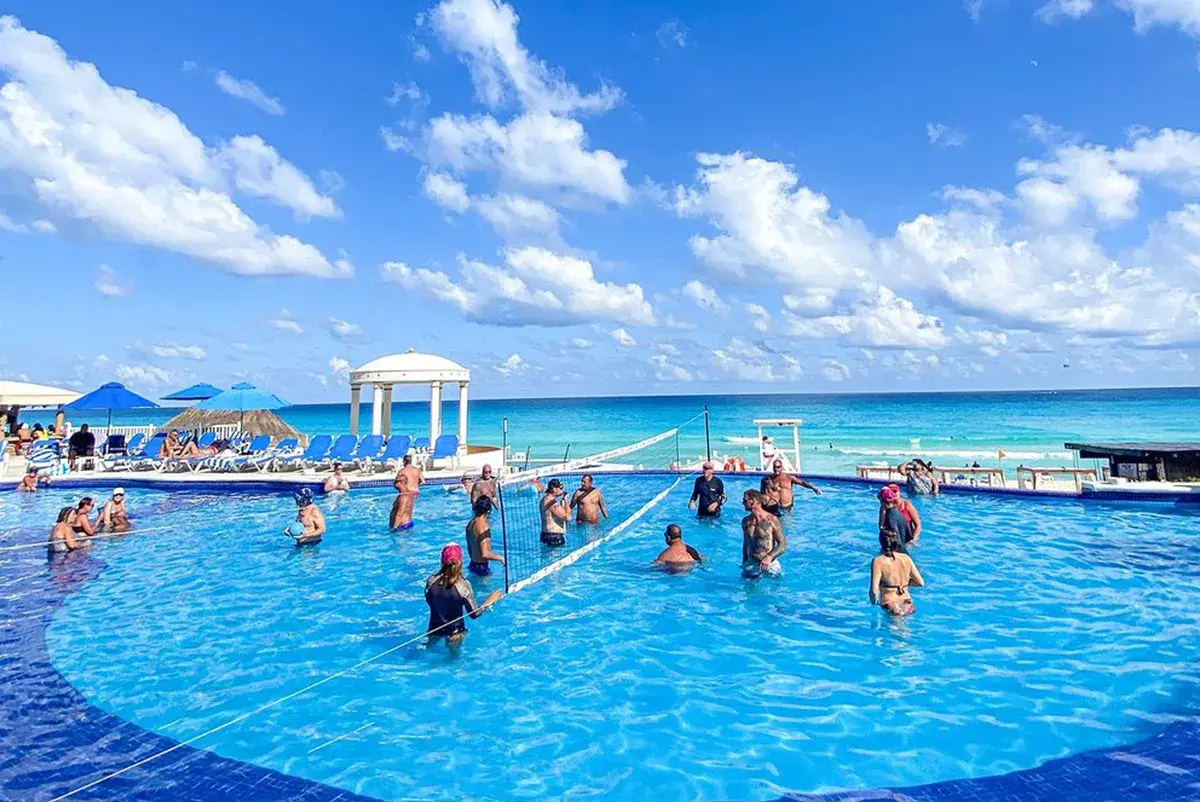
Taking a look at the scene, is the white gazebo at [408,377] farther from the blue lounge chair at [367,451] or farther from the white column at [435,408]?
Answer: the blue lounge chair at [367,451]

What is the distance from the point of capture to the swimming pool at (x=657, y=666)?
201 inches

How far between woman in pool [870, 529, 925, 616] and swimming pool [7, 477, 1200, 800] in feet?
0.87

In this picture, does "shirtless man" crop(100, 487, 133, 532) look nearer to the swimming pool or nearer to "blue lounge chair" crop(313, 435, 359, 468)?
the swimming pool

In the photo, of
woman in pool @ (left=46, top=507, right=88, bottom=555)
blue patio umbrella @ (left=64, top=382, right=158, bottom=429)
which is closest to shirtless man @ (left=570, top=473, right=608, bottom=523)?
woman in pool @ (left=46, top=507, right=88, bottom=555)

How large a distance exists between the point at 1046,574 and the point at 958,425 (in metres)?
70.8

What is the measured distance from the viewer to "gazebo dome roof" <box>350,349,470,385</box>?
2161cm

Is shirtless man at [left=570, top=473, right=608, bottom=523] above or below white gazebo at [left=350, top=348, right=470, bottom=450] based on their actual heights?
below

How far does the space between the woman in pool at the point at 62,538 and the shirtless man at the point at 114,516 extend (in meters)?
1.23

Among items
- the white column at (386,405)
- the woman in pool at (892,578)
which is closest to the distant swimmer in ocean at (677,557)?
the woman in pool at (892,578)

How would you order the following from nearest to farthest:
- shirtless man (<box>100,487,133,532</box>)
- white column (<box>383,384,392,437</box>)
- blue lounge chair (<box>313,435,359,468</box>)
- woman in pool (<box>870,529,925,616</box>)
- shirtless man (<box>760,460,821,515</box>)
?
woman in pool (<box>870,529,925,616</box>) < shirtless man (<box>100,487,133,532</box>) < shirtless man (<box>760,460,821,515</box>) < blue lounge chair (<box>313,435,359,468</box>) < white column (<box>383,384,392,437</box>)

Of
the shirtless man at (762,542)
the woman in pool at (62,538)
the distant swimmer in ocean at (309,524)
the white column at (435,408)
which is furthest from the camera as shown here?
the white column at (435,408)

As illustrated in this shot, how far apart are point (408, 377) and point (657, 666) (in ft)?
54.3

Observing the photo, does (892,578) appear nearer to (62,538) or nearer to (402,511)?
(402,511)

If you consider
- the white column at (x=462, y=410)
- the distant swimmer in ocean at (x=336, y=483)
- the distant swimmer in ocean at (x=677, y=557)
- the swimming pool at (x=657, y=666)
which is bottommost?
the swimming pool at (x=657, y=666)
